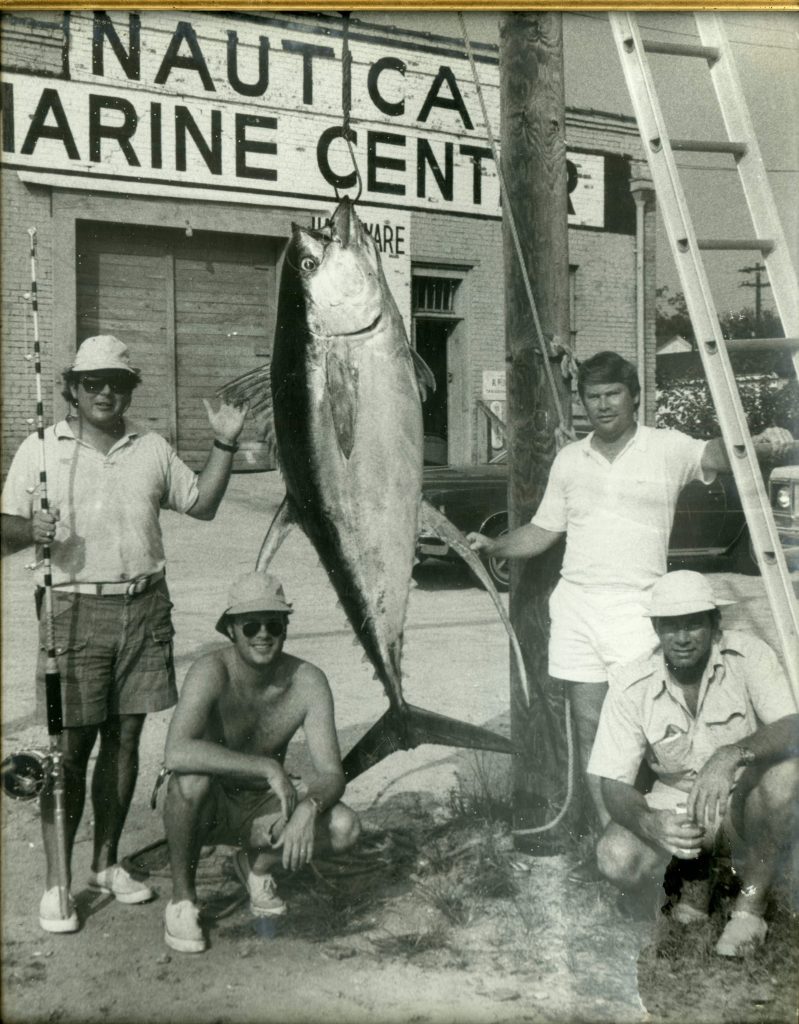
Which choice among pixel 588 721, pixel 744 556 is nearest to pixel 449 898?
pixel 588 721

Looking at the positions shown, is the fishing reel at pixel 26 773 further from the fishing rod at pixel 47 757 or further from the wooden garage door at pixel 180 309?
the wooden garage door at pixel 180 309

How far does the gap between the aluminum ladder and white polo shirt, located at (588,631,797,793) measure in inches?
6.5

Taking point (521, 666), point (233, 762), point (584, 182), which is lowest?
point (233, 762)

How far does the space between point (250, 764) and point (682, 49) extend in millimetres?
2344

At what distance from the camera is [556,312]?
3145mm

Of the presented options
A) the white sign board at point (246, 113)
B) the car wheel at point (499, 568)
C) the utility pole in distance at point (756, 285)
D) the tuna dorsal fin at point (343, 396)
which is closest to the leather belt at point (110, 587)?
the tuna dorsal fin at point (343, 396)

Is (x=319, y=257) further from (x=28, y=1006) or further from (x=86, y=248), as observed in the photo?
(x=28, y=1006)

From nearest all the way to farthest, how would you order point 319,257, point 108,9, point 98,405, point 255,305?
point 319,257, point 108,9, point 98,405, point 255,305

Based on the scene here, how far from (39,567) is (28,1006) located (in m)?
1.13

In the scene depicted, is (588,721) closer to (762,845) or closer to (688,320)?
(762,845)

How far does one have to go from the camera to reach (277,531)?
9.27 feet

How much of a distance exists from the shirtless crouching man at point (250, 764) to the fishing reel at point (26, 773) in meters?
0.33

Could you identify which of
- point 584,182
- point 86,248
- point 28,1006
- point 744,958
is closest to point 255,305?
point 86,248

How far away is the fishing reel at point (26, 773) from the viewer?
2789mm
